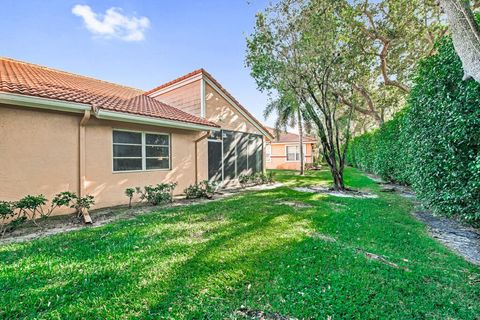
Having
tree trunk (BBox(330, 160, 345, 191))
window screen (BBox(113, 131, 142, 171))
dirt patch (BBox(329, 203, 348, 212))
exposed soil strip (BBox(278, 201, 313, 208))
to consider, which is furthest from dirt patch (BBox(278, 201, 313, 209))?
window screen (BBox(113, 131, 142, 171))

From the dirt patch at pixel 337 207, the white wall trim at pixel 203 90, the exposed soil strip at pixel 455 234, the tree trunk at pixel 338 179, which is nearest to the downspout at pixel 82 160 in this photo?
the white wall trim at pixel 203 90

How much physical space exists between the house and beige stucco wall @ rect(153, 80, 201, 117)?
5 centimetres

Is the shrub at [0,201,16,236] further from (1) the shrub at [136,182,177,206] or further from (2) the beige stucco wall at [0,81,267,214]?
(1) the shrub at [136,182,177,206]

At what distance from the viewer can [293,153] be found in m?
26.6

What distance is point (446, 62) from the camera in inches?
184

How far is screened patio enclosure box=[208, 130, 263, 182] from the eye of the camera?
37.7 feet

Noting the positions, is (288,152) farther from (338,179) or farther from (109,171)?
(109,171)

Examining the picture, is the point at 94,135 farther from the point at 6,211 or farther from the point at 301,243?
the point at 301,243

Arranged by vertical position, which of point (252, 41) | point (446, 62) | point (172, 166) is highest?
point (252, 41)

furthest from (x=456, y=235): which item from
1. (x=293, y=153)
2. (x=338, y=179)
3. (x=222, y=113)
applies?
(x=293, y=153)

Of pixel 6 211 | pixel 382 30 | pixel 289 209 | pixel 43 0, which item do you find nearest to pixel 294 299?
pixel 289 209

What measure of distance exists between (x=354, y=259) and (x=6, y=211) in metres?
7.33

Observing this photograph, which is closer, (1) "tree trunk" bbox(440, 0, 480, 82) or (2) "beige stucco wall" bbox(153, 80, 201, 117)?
(1) "tree trunk" bbox(440, 0, 480, 82)

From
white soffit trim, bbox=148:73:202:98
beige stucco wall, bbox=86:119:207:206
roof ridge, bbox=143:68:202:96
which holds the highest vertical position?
roof ridge, bbox=143:68:202:96
